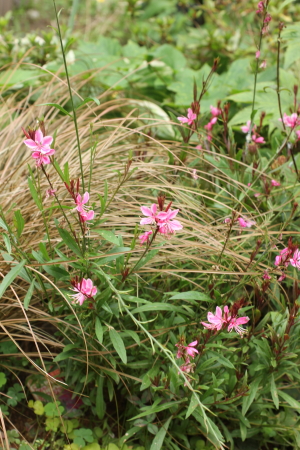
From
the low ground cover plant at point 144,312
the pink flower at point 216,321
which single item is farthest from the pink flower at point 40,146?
the pink flower at point 216,321

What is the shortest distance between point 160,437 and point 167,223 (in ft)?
2.54

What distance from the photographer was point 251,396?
1.59 metres

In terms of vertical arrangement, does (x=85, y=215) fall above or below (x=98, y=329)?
above

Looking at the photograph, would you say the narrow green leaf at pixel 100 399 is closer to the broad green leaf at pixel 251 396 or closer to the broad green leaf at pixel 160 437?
the broad green leaf at pixel 160 437

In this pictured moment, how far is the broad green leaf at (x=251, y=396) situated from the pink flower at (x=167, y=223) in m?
0.65

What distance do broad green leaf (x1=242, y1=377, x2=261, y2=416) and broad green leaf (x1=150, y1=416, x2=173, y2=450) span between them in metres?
0.26

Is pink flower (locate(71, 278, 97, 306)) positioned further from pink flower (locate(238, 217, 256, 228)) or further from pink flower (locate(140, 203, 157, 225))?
pink flower (locate(238, 217, 256, 228))

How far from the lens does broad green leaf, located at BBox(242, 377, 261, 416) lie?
1588 mm

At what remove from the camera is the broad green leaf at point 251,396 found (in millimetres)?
1588

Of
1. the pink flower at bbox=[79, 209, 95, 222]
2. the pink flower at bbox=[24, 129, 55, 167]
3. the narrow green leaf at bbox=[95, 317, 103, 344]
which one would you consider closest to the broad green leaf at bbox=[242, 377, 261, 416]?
the narrow green leaf at bbox=[95, 317, 103, 344]

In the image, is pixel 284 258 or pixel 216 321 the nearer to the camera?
pixel 216 321

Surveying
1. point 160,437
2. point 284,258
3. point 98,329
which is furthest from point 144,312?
point 284,258

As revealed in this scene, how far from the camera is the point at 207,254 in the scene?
180 cm

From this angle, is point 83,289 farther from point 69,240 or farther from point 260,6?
point 260,6
